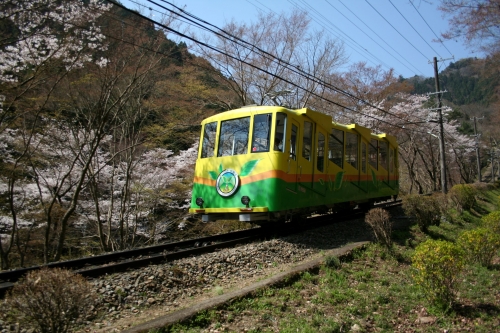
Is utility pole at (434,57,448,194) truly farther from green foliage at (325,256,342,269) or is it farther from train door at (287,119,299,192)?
green foliage at (325,256,342,269)

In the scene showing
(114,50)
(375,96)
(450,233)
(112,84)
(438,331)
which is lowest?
(438,331)

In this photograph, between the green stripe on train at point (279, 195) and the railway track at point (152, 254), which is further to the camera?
the green stripe on train at point (279, 195)

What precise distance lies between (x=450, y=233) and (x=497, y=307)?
19.5 feet

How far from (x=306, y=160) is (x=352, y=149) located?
2.93 metres

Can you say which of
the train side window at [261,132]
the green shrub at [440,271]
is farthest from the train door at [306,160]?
the green shrub at [440,271]

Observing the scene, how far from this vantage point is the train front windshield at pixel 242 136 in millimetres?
7789

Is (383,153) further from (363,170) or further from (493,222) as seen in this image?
(493,222)

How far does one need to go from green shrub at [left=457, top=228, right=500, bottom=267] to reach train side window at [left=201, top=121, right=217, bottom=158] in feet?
18.6

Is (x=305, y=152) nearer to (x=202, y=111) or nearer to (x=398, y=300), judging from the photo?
(x=398, y=300)

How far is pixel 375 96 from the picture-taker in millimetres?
26984

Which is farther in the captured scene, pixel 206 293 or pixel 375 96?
pixel 375 96

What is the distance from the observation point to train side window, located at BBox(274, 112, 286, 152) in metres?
7.71

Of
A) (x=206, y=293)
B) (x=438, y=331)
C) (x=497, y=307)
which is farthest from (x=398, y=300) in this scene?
(x=206, y=293)

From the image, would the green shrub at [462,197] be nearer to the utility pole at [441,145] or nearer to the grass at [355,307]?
the utility pole at [441,145]
